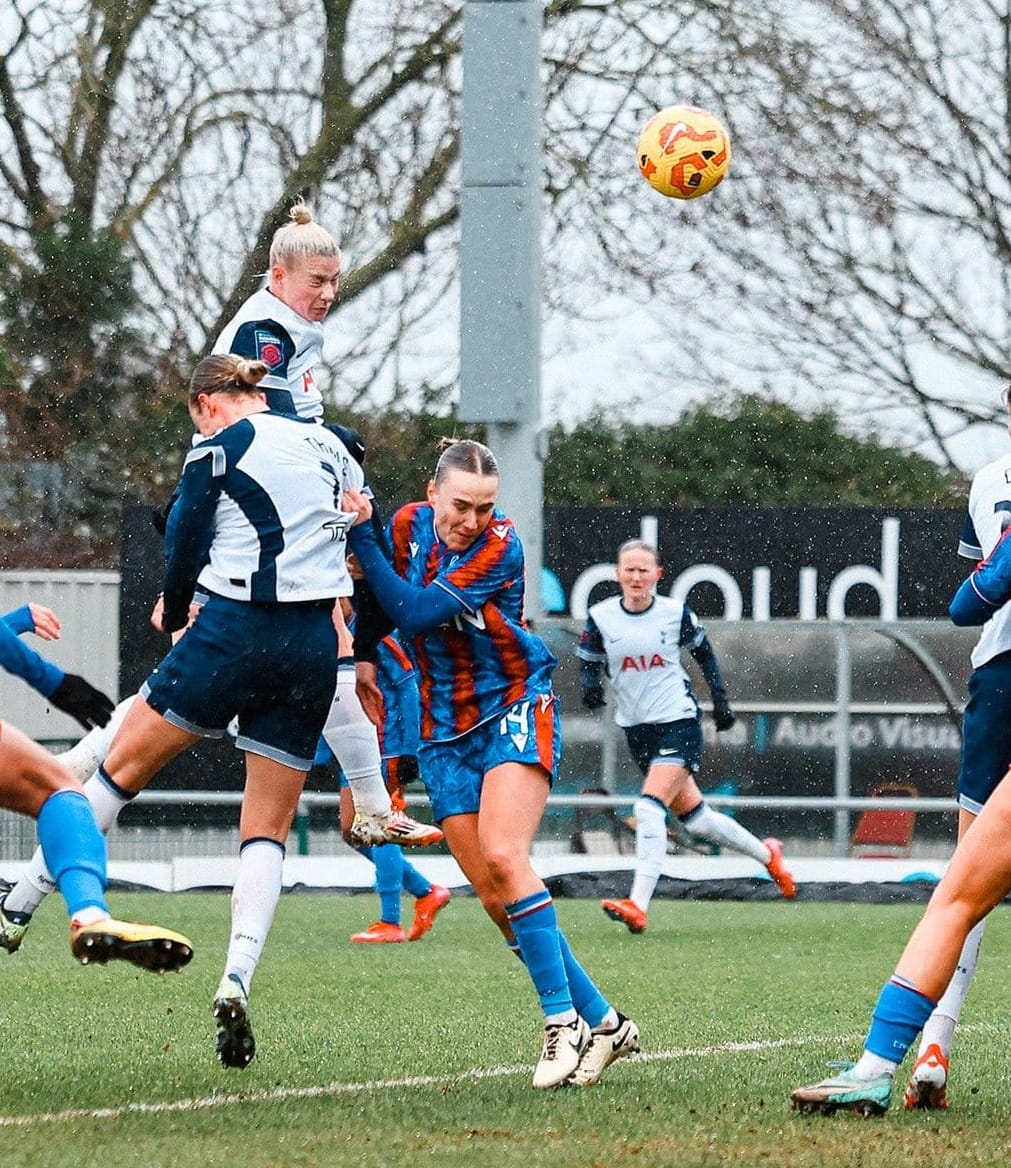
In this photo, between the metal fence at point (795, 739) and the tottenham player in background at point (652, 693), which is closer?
the tottenham player in background at point (652, 693)

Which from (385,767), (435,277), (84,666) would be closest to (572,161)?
(435,277)

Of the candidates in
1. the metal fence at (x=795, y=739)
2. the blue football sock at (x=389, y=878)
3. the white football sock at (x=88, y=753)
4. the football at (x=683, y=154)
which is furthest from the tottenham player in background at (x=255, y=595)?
the metal fence at (x=795, y=739)

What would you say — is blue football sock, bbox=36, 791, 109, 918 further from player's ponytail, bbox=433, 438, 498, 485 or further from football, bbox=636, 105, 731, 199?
football, bbox=636, 105, 731, 199

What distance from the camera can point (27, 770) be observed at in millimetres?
4949

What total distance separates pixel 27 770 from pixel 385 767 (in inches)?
209

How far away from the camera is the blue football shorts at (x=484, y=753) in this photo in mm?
5688

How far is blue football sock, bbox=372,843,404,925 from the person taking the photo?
32.9 feet

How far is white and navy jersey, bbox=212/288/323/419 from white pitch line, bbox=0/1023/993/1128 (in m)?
2.14

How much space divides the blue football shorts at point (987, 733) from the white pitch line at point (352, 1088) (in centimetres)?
141

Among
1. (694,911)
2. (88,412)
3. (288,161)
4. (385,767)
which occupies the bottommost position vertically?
(694,911)

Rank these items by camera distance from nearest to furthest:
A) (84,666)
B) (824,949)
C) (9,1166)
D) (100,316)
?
1. (9,1166)
2. (824,949)
3. (84,666)
4. (100,316)

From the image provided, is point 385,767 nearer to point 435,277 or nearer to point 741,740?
point 741,740

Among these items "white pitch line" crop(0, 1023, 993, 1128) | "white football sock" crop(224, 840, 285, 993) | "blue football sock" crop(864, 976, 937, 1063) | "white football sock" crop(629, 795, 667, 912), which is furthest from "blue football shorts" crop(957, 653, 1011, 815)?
"white football sock" crop(629, 795, 667, 912)

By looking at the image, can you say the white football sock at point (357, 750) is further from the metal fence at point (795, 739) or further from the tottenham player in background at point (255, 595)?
the metal fence at point (795, 739)
